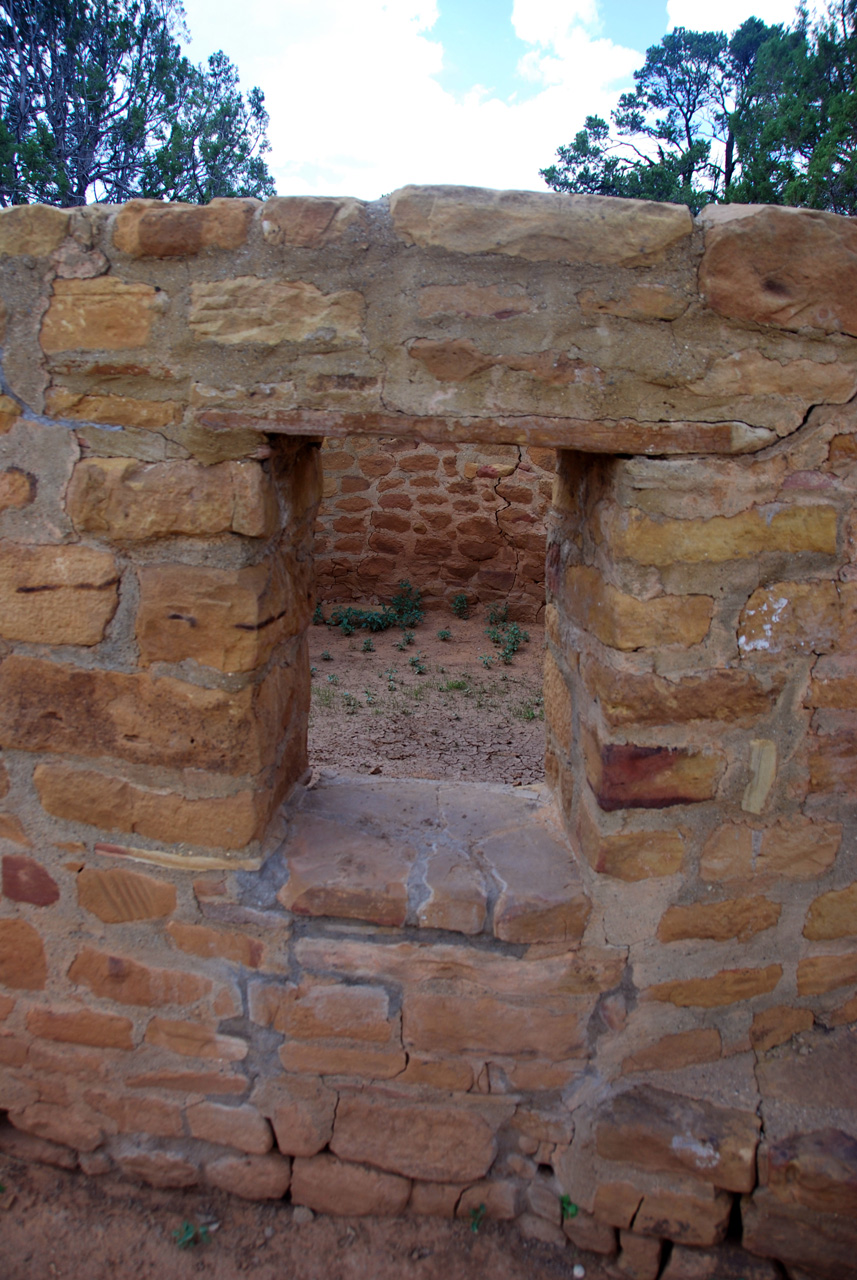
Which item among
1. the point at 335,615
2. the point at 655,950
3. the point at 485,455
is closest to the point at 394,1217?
the point at 655,950

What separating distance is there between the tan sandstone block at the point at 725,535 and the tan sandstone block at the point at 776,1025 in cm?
105

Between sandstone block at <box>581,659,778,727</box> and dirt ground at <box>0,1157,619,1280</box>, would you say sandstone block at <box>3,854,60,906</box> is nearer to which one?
dirt ground at <box>0,1157,619,1280</box>

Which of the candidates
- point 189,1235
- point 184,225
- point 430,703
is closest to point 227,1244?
point 189,1235

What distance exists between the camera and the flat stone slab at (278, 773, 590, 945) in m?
1.69

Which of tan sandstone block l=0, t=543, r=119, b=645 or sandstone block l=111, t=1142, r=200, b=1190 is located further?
sandstone block l=111, t=1142, r=200, b=1190

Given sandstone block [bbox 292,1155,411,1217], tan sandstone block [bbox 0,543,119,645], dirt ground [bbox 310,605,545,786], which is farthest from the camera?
dirt ground [bbox 310,605,545,786]

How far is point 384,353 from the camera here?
147 centimetres

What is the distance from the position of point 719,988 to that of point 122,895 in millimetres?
1351

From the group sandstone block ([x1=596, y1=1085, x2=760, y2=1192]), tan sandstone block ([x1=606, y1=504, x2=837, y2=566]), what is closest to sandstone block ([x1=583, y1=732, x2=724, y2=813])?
tan sandstone block ([x1=606, y1=504, x2=837, y2=566])

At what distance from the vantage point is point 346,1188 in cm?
183

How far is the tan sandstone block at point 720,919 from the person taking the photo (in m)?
1.70

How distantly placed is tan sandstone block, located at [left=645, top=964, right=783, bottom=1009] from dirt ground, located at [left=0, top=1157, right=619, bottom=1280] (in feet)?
2.05

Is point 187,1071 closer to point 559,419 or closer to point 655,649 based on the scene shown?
point 655,649

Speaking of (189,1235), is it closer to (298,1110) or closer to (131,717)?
(298,1110)
